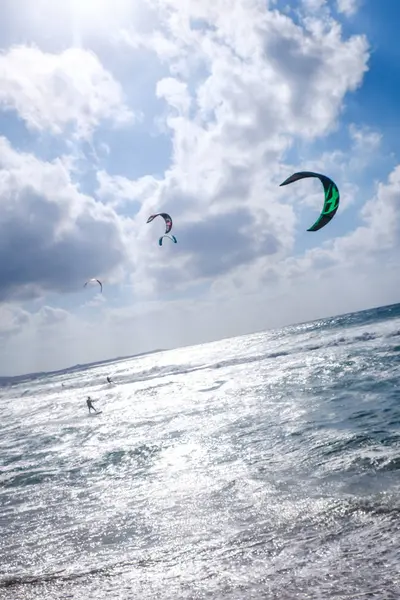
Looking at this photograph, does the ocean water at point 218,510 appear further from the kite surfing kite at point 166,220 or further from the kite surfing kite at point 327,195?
the kite surfing kite at point 166,220

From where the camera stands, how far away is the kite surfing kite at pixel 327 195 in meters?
13.5

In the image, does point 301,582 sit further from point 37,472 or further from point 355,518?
point 37,472

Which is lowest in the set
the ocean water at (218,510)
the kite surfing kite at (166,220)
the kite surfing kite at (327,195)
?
the ocean water at (218,510)

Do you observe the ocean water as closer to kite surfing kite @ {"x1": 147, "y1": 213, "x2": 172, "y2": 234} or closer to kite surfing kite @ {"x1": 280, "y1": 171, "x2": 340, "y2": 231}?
kite surfing kite @ {"x1": 280, "y1": 171, "x2": 340, "y2": 231}

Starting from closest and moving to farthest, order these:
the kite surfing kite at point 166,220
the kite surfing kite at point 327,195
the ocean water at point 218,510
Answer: the ocean water at point 218,510 → the kite surfing kite at point 327,195 → the kite surfing kite at point 166,220

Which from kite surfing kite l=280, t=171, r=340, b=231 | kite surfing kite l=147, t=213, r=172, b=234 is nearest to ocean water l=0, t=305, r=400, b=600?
kite surfing kite l=280, t=171, r=340, b=231

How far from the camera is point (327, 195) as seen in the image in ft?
45.8

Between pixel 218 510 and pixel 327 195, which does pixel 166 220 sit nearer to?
pixel 327 195

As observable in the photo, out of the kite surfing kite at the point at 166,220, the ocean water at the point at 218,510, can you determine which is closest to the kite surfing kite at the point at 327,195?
the ocean water at the point at 218,510

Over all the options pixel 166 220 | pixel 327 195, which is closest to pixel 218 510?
pixel 327 195

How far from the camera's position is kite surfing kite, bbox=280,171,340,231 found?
13484 millimetres

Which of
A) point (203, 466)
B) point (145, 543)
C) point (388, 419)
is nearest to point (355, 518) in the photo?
point (145, 543)

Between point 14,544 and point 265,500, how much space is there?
399cm

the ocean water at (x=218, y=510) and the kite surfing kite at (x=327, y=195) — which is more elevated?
the kite surfing kite at (x=327, y=195)
